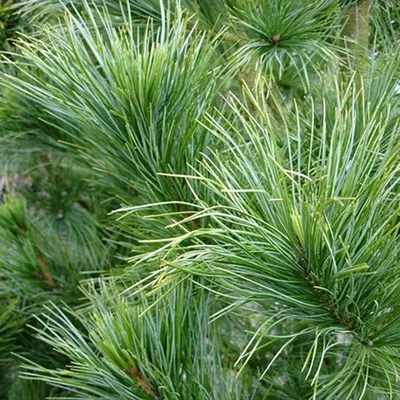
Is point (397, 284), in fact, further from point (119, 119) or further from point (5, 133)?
point (5, 133)

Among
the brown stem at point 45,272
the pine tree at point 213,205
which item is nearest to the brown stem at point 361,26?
the pine tree at point 213,205

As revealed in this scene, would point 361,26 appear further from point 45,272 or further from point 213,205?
point 45,272

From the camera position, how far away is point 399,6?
0.64 metres

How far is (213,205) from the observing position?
0.49 metres

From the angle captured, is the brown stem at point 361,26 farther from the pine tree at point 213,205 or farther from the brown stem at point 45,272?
the brown stem at point 45,272

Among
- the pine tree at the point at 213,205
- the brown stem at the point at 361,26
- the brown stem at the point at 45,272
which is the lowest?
the brown stem at the point at 45,272

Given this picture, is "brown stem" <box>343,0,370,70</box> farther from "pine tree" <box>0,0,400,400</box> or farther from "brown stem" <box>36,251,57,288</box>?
"brown stem" <box>36,251,57,288</box>

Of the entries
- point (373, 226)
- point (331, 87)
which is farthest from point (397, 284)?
point (331, 87)

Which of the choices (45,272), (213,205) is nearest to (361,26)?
(213,205)

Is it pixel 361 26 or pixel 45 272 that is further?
pixel 45 272

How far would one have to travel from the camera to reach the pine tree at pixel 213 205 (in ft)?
1.20

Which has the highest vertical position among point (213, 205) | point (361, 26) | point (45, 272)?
point (361, 26)

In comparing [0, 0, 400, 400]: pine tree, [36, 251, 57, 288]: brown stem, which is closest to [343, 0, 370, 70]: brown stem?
[0, 0, 400, 400]: pine tree

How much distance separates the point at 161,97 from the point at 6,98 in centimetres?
29
